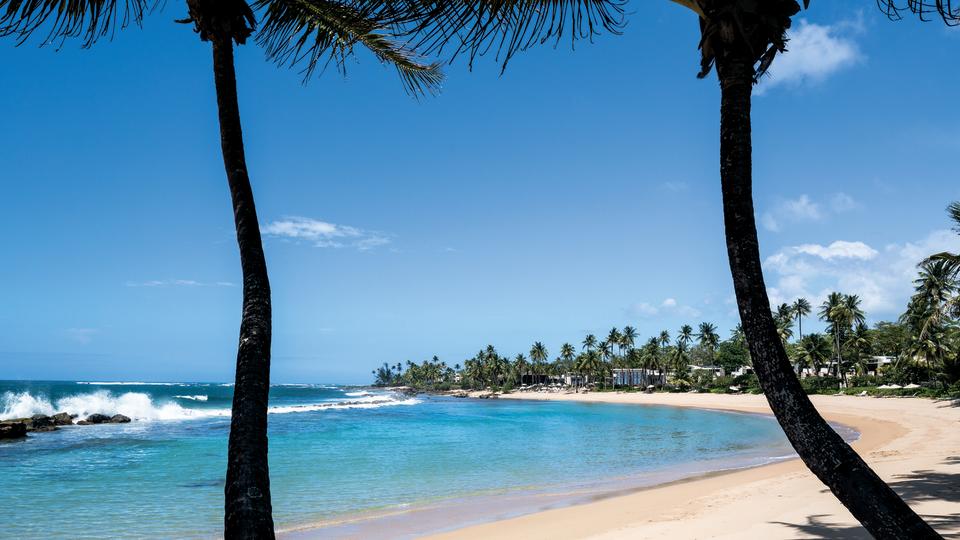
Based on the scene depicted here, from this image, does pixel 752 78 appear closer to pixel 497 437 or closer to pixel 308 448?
pixel 308 448

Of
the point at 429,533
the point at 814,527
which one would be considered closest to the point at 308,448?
the point at 429,533

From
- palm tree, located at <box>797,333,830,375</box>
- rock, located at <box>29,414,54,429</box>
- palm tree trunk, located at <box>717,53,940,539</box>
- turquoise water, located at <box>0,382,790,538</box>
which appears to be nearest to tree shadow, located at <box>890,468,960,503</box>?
turquoise water, located at <box>0,382,790,538</box>

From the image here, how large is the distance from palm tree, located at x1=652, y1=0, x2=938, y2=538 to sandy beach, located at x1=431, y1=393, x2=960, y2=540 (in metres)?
6.27

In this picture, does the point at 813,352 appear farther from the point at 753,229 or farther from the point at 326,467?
the point at 753,229

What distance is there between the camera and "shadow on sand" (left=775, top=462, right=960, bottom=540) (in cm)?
782

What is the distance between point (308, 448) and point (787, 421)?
3045 cm

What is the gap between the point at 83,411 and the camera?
57281 mm

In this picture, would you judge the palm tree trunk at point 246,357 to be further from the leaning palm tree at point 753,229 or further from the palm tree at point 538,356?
the palm tree at point 538,356

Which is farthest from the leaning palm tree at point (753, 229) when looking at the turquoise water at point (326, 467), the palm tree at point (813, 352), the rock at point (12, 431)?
the palm tree at point (813, 352)

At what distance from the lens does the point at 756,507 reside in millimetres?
11414

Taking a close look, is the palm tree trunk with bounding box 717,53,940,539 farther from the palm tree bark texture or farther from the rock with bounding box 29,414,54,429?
the rock with bounding box 29,414,54,429

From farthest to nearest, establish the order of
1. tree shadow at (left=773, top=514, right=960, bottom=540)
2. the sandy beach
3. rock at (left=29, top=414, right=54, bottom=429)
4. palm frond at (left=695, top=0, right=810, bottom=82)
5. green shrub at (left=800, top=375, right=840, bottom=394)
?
green shrub at (left=800, top=375, right=840, bottom=394) < rock at (left=29, top=414, right=54, bottom=429) < the sandy beach < tree shadow at (left=773, top=514, right=960, bottom=540) < palm frond at (left=695, top=0, right=810, bottom=82)

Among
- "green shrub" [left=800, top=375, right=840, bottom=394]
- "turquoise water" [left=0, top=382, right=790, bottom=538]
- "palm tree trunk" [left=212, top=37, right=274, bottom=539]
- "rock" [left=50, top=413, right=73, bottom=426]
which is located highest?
"palm tree trunk" [left=212, top=37, right=274, bottom=539]

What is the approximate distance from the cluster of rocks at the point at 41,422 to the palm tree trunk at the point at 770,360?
43184 mm
